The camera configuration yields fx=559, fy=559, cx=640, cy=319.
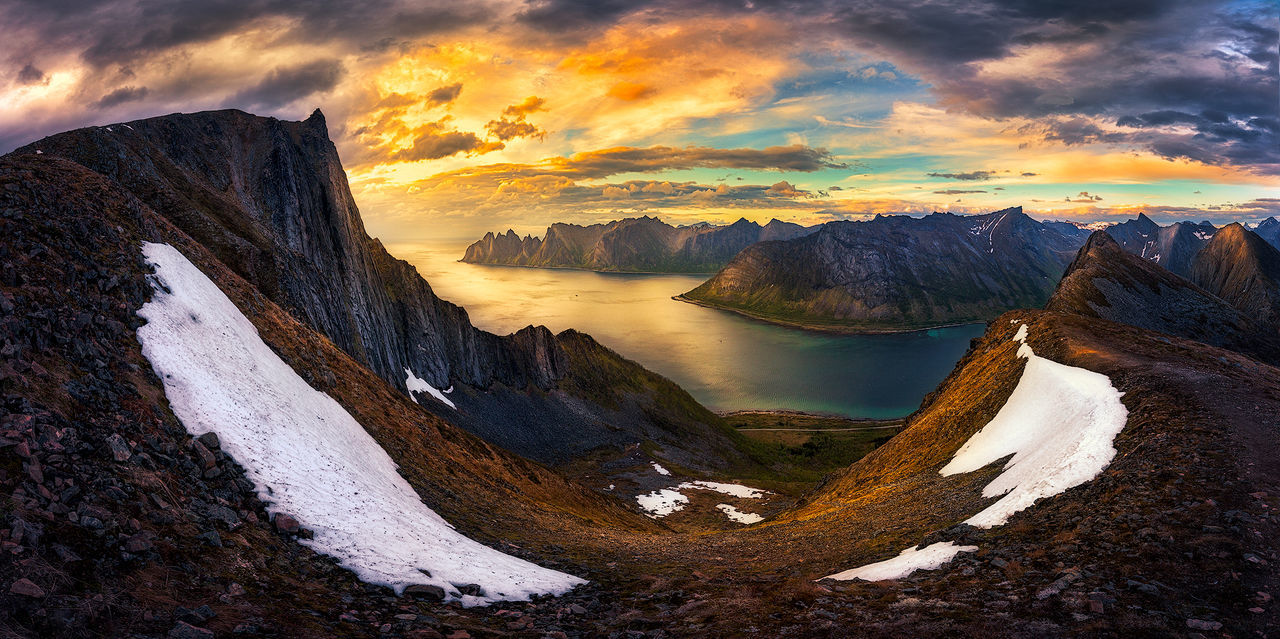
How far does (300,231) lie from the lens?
73000mm

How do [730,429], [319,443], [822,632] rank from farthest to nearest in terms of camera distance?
[730,429] < [319,443] < [822,632]

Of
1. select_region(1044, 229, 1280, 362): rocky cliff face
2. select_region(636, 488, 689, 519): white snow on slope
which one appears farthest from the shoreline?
select_region(636, 488, 689, 519): white snow on slope

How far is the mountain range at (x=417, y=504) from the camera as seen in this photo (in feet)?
36.6

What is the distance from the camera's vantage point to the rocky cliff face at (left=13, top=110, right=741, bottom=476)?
46.6 metres

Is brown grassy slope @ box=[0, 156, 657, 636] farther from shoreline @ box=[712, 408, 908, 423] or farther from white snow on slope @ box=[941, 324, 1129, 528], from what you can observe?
shoreline @ box=[712, 408, 908, 423]

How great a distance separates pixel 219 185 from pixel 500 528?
66.7 meters

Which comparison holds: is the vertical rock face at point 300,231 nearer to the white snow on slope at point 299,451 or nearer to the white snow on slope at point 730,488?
the white snow on slope at point 299,451

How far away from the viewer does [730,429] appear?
439ft

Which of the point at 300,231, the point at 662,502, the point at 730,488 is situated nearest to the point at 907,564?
the point at 662,502

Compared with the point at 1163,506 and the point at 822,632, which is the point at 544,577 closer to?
the point at 822,632

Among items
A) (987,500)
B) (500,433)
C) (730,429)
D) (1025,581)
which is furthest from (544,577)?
(730,429)

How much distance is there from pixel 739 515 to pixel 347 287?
198 feet

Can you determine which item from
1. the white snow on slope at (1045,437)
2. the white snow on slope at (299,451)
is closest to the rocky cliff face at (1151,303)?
the white snow on slope at (1045,437)

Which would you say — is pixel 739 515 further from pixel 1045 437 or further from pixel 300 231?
pixel 300 231
